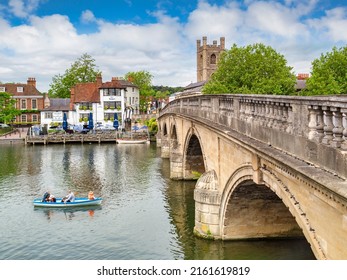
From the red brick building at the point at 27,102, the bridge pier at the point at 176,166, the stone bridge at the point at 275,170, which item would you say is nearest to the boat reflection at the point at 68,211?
the stone bridge at the point at 275,170

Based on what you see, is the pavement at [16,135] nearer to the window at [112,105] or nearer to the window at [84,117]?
the window at [84,117]

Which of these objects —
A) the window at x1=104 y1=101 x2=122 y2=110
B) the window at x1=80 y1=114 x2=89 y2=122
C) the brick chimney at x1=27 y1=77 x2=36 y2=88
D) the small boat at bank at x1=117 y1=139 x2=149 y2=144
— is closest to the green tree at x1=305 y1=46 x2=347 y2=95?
the small boat at bank at x1=117 y1=139 x2=149 y2=144

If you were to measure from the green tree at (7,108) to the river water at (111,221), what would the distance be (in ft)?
122

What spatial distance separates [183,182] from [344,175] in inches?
1027

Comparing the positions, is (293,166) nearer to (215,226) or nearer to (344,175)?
(344,175)

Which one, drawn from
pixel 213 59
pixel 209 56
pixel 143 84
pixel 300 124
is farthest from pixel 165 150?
pixel 213 59

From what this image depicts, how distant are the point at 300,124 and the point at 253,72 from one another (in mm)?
35656

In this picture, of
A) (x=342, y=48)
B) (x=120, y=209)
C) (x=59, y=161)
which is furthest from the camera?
(x=59, y=161)

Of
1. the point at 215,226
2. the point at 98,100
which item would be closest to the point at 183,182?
the point at 215,226

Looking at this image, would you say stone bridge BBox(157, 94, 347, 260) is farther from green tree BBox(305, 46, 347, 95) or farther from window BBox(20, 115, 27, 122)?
window BBox(20, 115, 27, 122)

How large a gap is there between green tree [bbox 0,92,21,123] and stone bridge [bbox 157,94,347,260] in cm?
6075

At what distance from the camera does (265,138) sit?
11.6 m

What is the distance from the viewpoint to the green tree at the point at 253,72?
42.2 m

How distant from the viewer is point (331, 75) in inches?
1462
